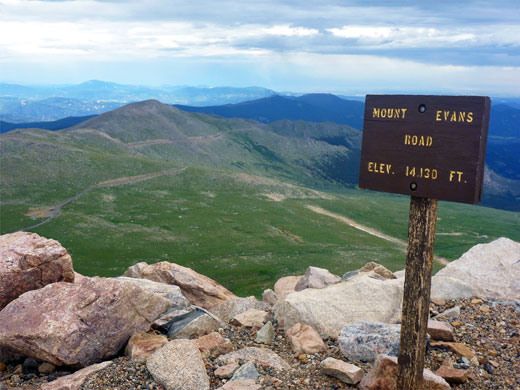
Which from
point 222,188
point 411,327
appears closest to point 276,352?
point 411,327

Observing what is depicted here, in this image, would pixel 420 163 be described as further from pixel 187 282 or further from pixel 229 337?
pixel 187 282

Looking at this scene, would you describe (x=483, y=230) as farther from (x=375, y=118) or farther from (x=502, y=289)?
(x=375, y=118)

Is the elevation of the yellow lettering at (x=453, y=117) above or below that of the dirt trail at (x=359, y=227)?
above

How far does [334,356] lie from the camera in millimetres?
15320

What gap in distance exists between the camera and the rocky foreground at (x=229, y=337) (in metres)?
13.7

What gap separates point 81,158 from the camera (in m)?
163

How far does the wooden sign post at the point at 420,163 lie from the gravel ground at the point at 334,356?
9.81 feet

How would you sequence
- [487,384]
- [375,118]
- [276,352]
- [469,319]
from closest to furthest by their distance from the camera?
[375,118] < [487,384] < [276,352] < [469,319]

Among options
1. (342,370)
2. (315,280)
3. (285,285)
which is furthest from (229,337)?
(285,285)

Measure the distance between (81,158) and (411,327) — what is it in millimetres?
167993

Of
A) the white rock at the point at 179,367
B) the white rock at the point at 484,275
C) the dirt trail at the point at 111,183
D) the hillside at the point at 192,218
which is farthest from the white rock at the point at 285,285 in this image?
the dirt trail at the point at 111,183

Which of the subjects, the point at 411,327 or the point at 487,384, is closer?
the point at 411,327

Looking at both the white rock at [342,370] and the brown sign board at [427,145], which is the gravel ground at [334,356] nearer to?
the white rock at [342,370]

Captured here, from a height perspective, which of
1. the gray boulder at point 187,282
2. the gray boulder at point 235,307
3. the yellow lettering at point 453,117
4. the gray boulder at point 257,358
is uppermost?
the yellow lettering at point 453,117
